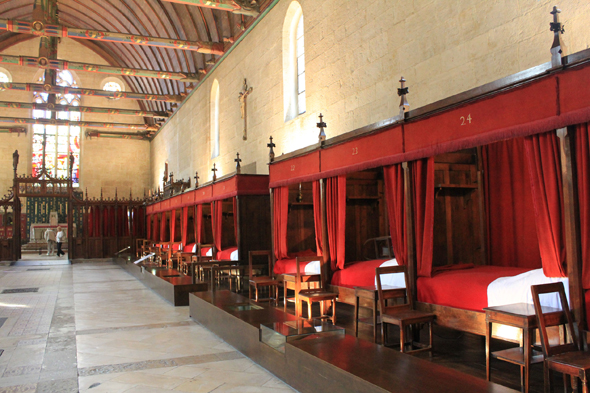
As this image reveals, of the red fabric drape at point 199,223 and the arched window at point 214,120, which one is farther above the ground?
the arched window at point 214,120

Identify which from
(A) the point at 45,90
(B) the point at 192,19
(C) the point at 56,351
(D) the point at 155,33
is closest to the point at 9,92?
(A) the point at 45,90

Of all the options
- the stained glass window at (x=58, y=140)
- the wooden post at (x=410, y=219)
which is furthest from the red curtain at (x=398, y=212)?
the stained glass window at (x=58, y=140)

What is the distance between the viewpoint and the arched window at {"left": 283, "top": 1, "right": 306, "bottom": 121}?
962cm

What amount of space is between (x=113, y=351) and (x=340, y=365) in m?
2.72

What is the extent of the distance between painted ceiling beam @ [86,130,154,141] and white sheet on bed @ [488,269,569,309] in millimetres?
21618

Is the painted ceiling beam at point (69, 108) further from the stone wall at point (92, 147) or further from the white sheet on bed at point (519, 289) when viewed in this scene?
the white sheet on bed at point (519, 289)

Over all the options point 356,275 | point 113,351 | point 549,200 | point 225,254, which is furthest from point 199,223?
point 549,200

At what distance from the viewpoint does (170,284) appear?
749 centimetres

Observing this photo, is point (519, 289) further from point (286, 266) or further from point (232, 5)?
point (232, 5)

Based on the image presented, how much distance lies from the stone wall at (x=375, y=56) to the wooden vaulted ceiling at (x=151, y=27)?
0.99 metres

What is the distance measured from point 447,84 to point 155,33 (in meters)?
12.0

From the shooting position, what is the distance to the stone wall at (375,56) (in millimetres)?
4809

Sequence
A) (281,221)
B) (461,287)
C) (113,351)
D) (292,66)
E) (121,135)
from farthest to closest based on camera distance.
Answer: (121,135) < (292,66) < (281,221) < (113,351) < (461,287)

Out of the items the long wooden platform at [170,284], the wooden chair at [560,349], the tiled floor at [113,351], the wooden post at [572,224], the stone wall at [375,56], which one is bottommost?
the tiled floor at [113,351]
